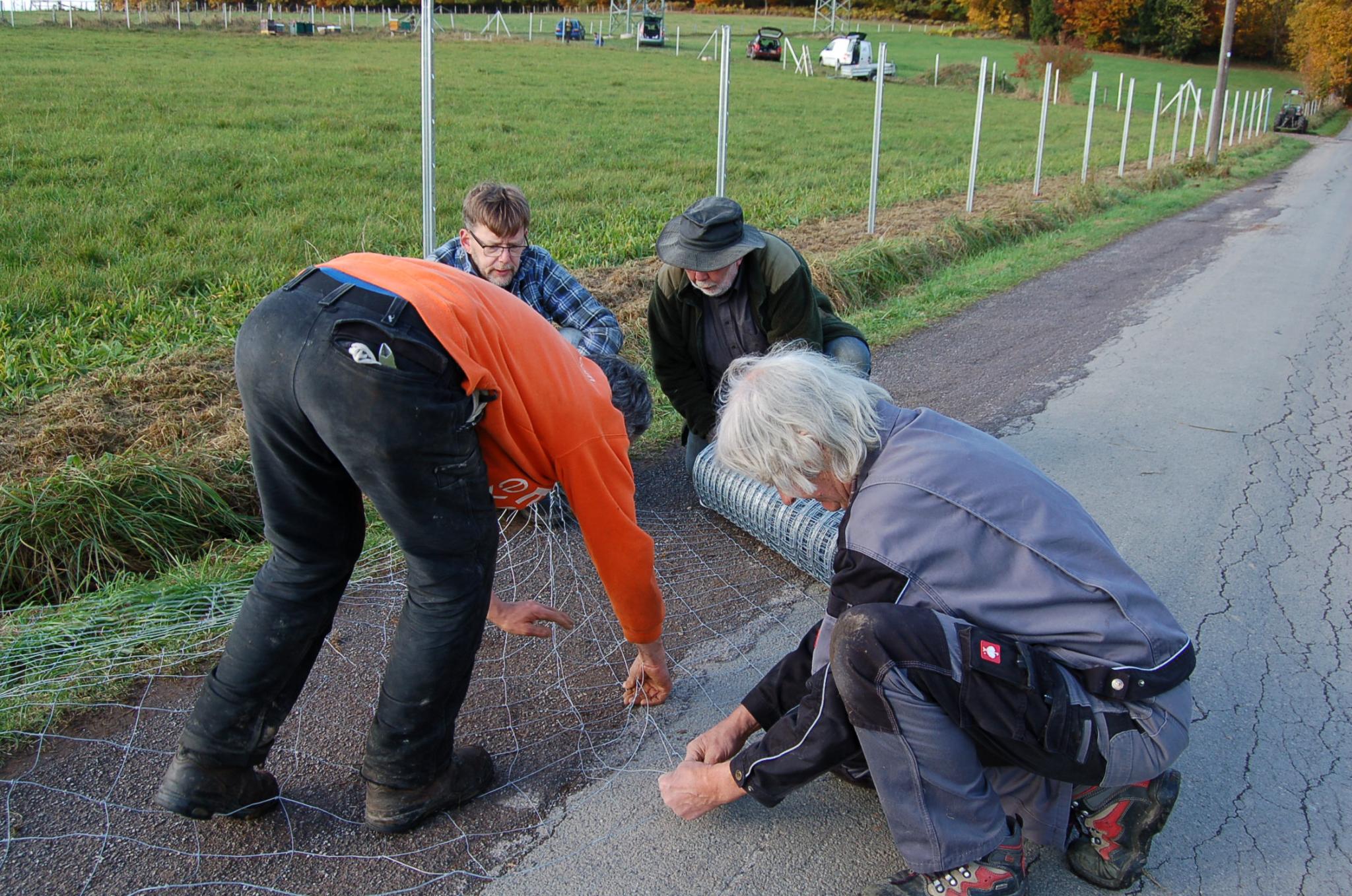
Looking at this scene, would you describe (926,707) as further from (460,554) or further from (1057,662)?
(460,554)

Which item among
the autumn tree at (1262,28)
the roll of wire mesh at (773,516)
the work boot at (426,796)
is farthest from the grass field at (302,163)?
the autumn tree at (1262,28)

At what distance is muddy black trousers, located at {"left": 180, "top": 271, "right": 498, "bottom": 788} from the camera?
6.35ft

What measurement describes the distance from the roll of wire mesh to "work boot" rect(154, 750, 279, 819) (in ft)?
5.71

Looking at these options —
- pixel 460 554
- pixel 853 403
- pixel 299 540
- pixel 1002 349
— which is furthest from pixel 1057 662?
pixel 1002 349

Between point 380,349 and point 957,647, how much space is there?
122 cm

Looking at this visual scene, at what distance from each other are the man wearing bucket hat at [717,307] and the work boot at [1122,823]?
6.57ft

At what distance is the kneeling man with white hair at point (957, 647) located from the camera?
1962 mm

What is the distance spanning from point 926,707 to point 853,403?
0.61 m

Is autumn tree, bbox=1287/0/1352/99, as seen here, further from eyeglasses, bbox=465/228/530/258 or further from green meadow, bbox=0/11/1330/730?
eyeglasses, bbox=465/228/530/258

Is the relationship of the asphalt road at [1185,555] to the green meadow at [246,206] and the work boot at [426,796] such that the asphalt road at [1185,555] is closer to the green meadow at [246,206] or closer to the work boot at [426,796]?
the work boot at [426,796]

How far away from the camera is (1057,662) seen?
2.03 metres

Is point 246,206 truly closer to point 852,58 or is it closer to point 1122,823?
point 1122,823

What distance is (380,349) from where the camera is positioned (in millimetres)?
1921

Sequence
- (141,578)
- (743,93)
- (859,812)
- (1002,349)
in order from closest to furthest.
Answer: (859,812), (141,578), (1002,349), (743,93)
